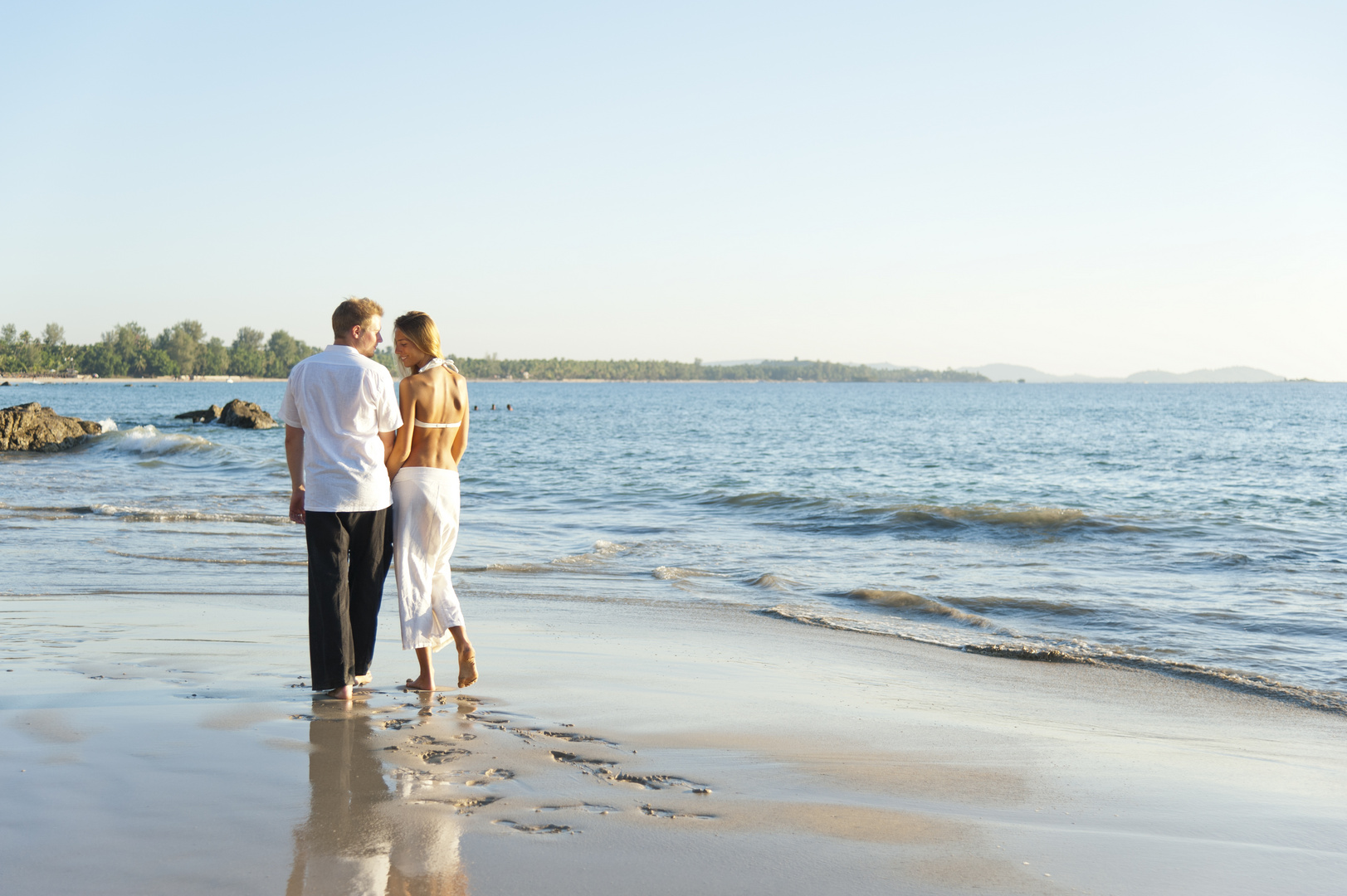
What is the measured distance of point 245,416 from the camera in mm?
45500

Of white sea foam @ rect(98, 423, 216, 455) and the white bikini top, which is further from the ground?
the white bikini top

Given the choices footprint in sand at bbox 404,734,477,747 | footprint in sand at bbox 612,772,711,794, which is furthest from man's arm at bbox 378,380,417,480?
footprint in sand at bbox 612,772,711,794

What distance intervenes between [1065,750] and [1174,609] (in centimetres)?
533

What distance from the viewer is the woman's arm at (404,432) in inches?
192

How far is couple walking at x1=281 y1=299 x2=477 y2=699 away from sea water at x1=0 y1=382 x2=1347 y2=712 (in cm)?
295

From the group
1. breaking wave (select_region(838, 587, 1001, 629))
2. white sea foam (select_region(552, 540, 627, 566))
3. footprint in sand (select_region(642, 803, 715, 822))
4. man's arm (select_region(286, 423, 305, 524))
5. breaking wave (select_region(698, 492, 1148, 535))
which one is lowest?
white sea foam (select_region(552, 540, 627, 566))

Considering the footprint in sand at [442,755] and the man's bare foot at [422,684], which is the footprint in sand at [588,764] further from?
the man's bare foot at [422,684]

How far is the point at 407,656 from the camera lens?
595 cm

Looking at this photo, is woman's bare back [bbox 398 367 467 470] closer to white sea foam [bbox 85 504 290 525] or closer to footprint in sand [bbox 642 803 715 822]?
footprint in sand [bbox 642 803 715 822]

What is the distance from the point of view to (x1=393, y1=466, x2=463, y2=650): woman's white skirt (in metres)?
4.94

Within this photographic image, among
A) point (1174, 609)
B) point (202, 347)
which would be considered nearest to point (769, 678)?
point (1174, 609)

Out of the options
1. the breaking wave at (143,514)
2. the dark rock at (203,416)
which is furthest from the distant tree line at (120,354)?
the breaking wave at (143,514)

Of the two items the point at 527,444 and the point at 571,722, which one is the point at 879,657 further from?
the point at 527,444

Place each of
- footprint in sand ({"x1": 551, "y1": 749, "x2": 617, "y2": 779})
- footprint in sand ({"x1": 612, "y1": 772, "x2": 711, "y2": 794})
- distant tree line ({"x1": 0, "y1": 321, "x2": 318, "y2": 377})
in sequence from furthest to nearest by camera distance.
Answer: distant tree line ({"x1": 0, "y1": 321, "x2": 318, "y2": 377}), footprint in sand ({"x1": 551, "y1": 749, "x2": 617, "y2": 779}), footprint in sand ({"x1": 612, "y1": 772, "x2": 711, "y2": 794})
